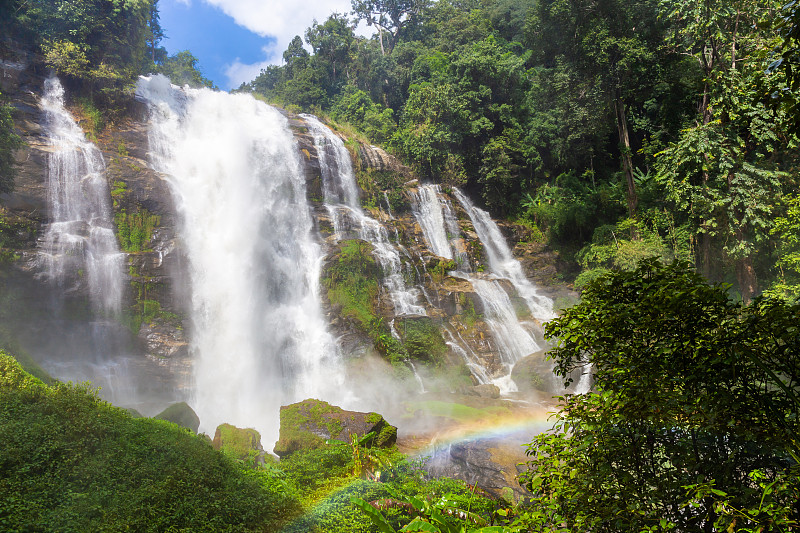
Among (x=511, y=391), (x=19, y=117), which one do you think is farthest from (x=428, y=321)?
(x=19, y=117)

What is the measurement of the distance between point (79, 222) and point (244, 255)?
5582 mm

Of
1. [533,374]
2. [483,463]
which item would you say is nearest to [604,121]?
[533,374]

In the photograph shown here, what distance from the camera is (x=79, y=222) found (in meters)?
14.6

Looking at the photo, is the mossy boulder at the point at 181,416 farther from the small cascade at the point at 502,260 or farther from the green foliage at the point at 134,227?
the small cascade at the point at 502,260

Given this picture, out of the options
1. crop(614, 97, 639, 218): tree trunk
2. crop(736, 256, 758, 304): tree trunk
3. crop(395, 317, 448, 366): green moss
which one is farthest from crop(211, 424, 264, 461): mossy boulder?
crop(614, 97, 639, 218): tree trunk

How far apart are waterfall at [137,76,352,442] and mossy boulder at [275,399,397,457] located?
423cm

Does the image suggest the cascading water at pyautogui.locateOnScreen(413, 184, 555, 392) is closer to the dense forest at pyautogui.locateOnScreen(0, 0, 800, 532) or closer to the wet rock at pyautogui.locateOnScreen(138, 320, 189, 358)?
the dense forest at pyautogui.locateOnScreen(0, 0, 800, 532)

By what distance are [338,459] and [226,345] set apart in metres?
10.3

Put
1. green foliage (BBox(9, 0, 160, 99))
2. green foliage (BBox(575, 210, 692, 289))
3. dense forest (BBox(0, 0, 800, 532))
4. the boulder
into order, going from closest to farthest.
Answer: dense forest (BBox(0, 0, 800, 532)) < the boulder < green foliage (BBox(575, 210, 692, 289)) < green foliage (BBox(9, 0, 160, 99))

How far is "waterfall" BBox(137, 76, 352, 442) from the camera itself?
14.3 m

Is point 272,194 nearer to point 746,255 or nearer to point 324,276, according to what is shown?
point 324,276

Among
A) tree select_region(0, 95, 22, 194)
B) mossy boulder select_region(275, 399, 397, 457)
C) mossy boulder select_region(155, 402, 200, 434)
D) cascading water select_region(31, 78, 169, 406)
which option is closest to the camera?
mossy boulder select_region(275, 399, 397, 457)

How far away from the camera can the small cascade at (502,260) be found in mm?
17812

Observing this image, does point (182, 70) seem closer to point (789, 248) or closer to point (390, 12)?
point (390, 12)
